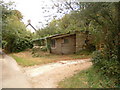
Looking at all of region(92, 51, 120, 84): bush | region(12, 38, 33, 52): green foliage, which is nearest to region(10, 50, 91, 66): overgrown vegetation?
region(92, 51, 120, 84): bush

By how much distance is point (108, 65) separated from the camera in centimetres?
550

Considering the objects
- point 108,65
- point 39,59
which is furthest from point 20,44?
point 108,65

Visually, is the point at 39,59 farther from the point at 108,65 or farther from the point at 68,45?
the point at 108,65

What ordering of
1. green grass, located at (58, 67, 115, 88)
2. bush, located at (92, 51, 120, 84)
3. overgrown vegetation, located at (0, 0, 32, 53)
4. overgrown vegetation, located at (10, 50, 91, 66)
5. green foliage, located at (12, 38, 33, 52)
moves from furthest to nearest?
green foliage, located at (12, 38, 33, 52) → overgrown vegetation, located at (0, 0, 32, 53) → overgrown vegetation, located at (10, 50, 91, 66) → bush, located at (92, 51, 120, 84) → green grass, located at (58, 67, 115, 88)

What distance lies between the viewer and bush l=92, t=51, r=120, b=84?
16.6ft

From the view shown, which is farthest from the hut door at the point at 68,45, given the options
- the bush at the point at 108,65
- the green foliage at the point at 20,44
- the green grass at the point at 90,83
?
the green grass at the point at 90,83

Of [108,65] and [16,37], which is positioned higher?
[16,37]

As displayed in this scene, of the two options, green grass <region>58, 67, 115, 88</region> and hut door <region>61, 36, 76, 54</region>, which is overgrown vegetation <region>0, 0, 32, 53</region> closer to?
hut door <region>61, 36, 76, 54</region>

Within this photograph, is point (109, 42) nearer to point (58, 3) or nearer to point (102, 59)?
point (102, 59)

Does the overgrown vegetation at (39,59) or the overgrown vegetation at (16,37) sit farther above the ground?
the overgrown vegetation at (16,37)

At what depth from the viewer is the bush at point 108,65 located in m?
5.07

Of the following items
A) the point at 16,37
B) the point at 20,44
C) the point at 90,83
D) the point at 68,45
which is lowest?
the point at 90,83

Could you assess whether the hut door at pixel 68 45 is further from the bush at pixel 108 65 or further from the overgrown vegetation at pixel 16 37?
the bush at pixel 108 65

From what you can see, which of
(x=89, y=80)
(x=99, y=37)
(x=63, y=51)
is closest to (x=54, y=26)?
(x=63, y=51)
